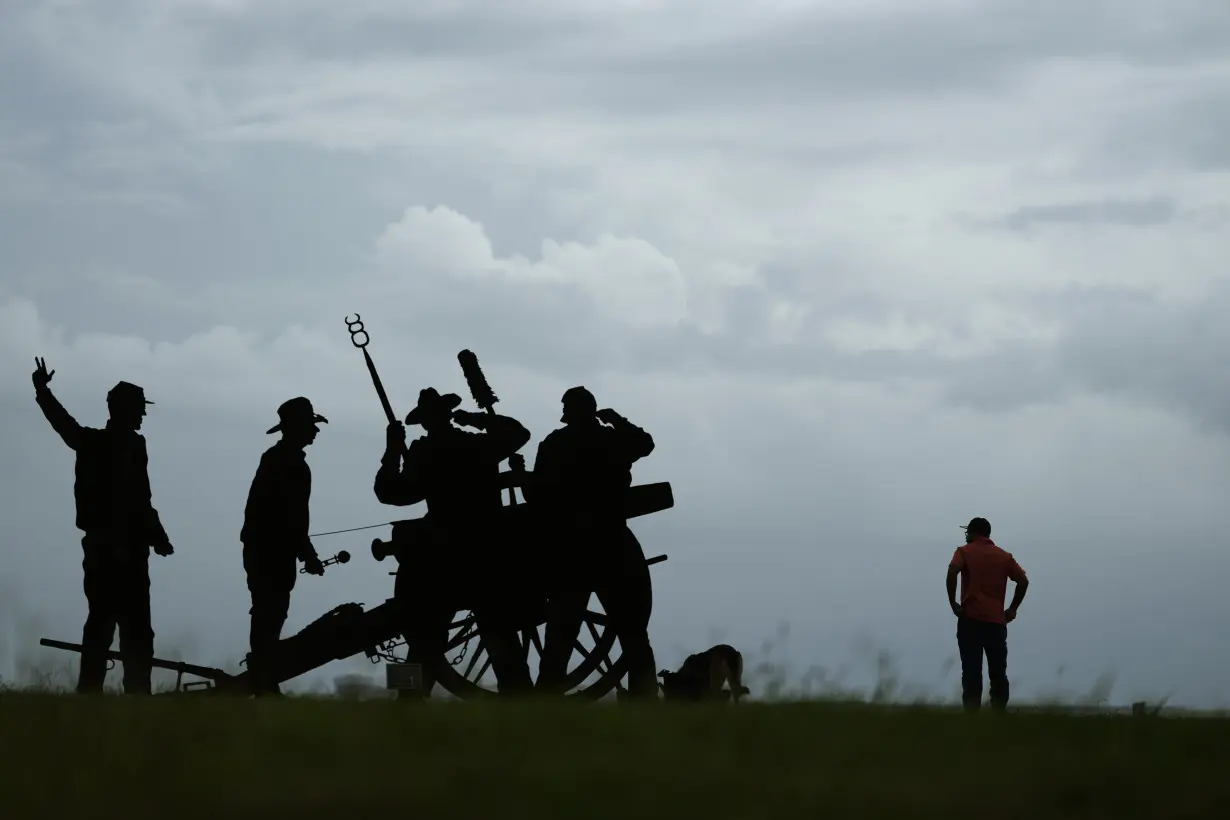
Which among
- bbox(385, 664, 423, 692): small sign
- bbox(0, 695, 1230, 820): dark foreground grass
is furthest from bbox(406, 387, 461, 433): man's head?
bbox(0, 695, 1230, 820): dark foreground grass

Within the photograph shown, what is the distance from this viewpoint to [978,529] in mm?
13375

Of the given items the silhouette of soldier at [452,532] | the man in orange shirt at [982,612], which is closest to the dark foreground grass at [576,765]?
the silhouette of soldier at [452,532]

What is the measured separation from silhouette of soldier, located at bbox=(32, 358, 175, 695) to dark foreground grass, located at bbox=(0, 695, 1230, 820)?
Answer: 4083 millimetres

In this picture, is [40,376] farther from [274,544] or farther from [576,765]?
[576,765]

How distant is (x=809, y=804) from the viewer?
502 centimetres

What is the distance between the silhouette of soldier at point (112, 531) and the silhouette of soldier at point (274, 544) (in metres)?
0.76

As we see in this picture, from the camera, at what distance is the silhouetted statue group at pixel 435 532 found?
11.1 meters

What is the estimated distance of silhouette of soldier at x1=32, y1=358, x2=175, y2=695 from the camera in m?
11.6

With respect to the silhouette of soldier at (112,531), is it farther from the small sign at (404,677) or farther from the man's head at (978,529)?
the man's head at (978,529)

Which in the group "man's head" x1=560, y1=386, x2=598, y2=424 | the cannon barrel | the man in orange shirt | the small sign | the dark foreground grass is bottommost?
the dark foreground grass

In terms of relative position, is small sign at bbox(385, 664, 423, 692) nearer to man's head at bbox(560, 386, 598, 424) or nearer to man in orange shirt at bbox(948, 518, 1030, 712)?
man's head at bbox(560, 386, 598, 424)

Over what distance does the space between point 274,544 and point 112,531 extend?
3.74 feet

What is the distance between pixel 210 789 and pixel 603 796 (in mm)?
1238

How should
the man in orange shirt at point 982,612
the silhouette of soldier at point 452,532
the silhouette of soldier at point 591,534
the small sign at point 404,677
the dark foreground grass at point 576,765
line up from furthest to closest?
the man in orange shirt at point 982,612, the silhouette of soldier at point 452,532, the silhouette of soldier at point 591,534, the small sign at point 404,677, the dark foreground grass at point 576,765
